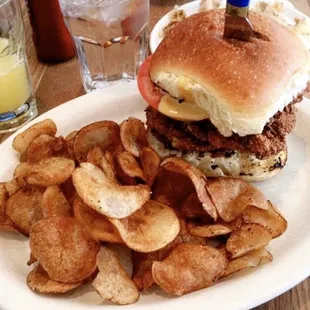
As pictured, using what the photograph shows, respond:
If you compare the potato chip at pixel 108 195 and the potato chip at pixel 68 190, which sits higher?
the potato chip at pixel 108 195

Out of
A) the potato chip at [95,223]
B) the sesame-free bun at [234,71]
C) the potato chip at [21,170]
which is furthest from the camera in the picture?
the potato chip at [21,170]

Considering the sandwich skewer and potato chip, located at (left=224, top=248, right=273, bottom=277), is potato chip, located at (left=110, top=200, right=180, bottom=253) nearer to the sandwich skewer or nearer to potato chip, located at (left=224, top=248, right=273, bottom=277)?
potato chip, located at (left=224, top=248, right=273, bottom=277)

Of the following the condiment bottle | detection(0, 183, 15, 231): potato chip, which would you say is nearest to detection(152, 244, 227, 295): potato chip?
detection(0, 183, 15, 231): potato chip

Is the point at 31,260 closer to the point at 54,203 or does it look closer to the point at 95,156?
the point at 54,203

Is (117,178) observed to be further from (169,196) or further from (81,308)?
(81,308)

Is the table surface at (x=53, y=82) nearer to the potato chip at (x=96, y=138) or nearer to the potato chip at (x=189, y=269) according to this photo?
the potato chip at (x=96, y=138)

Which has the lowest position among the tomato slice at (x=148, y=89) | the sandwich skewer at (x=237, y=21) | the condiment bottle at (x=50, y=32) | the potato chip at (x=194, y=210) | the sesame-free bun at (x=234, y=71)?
the condiment bottle at (x=50, y=32)

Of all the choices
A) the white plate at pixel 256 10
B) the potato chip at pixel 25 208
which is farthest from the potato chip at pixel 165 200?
the white plate at pixel 256 10

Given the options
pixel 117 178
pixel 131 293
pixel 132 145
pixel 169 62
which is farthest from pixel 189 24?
pixel 131 293

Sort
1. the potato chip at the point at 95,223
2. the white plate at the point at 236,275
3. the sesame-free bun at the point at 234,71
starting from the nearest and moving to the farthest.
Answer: the white plate at the point at 236,275, the potato chip at the point at 95,223, the sesame-free bun at the point at 234,71
